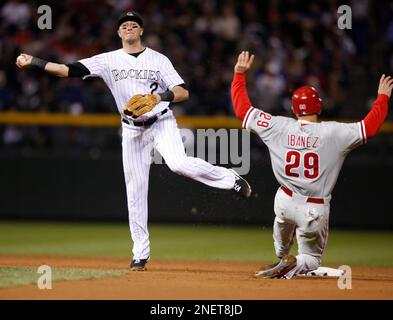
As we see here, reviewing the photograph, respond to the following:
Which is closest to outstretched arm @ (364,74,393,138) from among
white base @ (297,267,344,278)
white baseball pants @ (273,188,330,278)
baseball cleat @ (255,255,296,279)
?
white baseball pants @ (273,188,330,278)

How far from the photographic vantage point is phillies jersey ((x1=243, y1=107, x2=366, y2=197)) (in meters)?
6.64

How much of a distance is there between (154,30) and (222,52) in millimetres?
1319

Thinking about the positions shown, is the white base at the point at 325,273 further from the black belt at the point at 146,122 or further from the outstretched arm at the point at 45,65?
the outstretched arm at the point at 45,65

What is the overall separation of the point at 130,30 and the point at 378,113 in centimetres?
223

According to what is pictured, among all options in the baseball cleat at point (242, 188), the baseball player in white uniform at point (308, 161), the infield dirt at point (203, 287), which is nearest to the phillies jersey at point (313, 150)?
the baseball player in white uniform at point (308, 161)

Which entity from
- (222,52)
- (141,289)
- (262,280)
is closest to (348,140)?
(262,280)

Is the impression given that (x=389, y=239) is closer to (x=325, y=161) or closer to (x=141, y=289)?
(x=325, y=161)

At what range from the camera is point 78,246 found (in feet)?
35.0

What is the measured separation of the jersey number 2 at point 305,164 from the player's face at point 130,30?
5.65ft

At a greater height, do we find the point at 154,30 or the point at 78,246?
the point at 154,30

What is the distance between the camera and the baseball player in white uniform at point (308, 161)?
6633 mm

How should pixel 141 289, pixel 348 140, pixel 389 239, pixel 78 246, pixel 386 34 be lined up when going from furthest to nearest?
pixel 386 34, pixel 389 239, pixel 78 246, pixel 348 140, pixel 141 289

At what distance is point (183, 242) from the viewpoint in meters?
11.2

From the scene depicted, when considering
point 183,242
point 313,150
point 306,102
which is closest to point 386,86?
Answer: point 306,102
